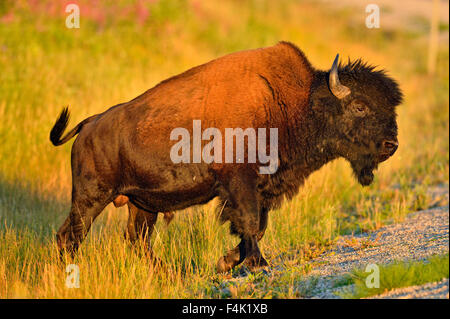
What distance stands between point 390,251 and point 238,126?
178 cm

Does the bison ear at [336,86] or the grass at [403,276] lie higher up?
the bison ear at [336,86]

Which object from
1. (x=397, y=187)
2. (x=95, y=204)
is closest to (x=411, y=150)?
(x=397, y=187)

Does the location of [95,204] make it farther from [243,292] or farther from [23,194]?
[23,194]

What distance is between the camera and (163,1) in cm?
1766

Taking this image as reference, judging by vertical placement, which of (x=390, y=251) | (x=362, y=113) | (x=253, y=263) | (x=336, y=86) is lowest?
(x=253, y=263)

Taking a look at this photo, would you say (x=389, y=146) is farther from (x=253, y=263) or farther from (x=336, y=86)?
(x=253, y=263)

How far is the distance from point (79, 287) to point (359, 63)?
333cm

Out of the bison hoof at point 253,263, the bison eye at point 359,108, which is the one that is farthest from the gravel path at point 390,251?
the bison eye at point 359,108

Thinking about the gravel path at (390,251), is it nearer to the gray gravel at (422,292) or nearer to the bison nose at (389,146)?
the gray gravel at (422,292)

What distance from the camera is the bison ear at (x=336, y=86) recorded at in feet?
19.6

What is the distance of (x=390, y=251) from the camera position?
5.79 meters

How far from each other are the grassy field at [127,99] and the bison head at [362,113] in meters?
1.19

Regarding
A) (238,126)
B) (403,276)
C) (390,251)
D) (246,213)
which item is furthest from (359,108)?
(403,276)
